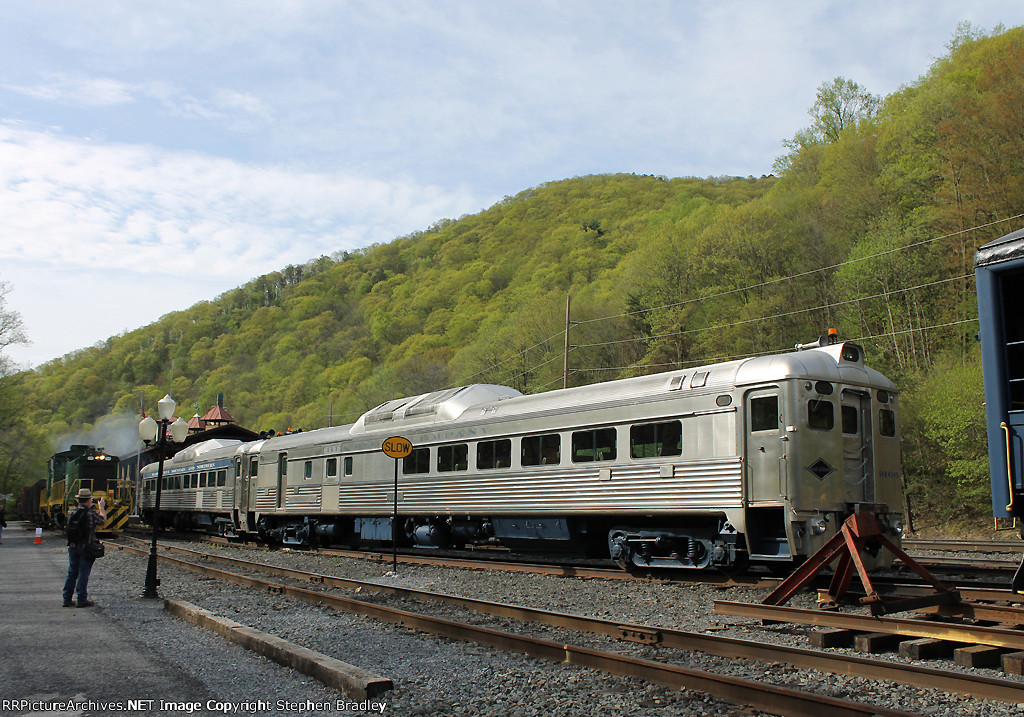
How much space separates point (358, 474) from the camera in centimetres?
2044

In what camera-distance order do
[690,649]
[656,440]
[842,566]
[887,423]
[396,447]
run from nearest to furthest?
[690,649], [842,566], [887,423], [656,440], [396,447]

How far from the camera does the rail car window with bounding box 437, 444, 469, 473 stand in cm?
1698

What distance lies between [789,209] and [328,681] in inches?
1724

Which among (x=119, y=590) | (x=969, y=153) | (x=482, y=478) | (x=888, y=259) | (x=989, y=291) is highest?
(x=969, y=153)

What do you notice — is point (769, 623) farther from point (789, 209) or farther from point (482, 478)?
point (789, 209)

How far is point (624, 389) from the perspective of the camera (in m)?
13.8

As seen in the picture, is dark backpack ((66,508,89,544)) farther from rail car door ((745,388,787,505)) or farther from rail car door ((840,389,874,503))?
rail car door ((840,389,874,503))

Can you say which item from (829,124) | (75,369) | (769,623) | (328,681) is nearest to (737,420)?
(769,623)

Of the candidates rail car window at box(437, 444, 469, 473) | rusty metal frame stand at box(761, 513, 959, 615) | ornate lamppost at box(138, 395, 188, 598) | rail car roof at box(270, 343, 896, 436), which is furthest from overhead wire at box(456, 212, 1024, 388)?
ornate lamppost at box(138, 395, 188, 598)

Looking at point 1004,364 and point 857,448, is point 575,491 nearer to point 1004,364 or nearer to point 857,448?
point 857,448

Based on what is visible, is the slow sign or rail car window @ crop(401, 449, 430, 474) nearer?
the slow sign

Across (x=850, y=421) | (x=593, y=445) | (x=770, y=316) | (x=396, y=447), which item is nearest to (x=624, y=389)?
(x=593, y=445)

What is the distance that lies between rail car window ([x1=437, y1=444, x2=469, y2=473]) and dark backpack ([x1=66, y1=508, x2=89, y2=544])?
7236 millimetres

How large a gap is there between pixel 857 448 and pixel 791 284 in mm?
29300
